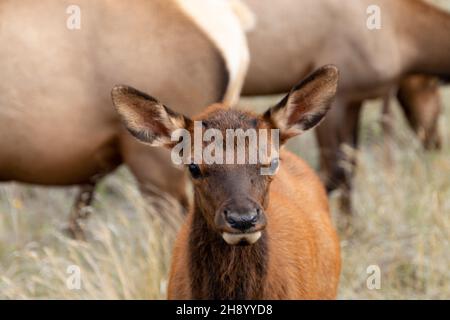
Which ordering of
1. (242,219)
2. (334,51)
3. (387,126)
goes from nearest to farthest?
1. (242,219)
2. (334,51)
3. (387,126)

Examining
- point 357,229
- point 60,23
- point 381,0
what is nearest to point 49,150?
point 60,23

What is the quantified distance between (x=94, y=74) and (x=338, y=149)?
7.43 ft

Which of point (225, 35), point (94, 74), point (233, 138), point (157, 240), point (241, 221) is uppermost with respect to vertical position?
point (225, 35)

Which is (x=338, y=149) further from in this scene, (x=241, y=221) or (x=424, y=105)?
(x=241, y=221)

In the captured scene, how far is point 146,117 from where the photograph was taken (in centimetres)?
381

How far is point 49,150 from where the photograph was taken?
5.36m

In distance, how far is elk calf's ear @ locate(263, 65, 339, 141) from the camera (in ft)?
12.3

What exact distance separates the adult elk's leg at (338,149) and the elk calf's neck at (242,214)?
2514mm

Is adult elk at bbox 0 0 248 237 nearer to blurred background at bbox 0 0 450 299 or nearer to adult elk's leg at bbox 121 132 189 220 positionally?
adult elk's leg at bbox 121 132 189 220

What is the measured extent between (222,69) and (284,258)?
1.66 metres

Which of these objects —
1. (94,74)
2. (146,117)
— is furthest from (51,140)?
(146,117)

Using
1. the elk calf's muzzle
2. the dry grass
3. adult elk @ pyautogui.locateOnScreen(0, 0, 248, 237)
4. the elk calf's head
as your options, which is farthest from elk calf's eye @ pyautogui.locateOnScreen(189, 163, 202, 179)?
adult elk @ pyautogui.locateOnScreen(0, 0, 248, 237)
